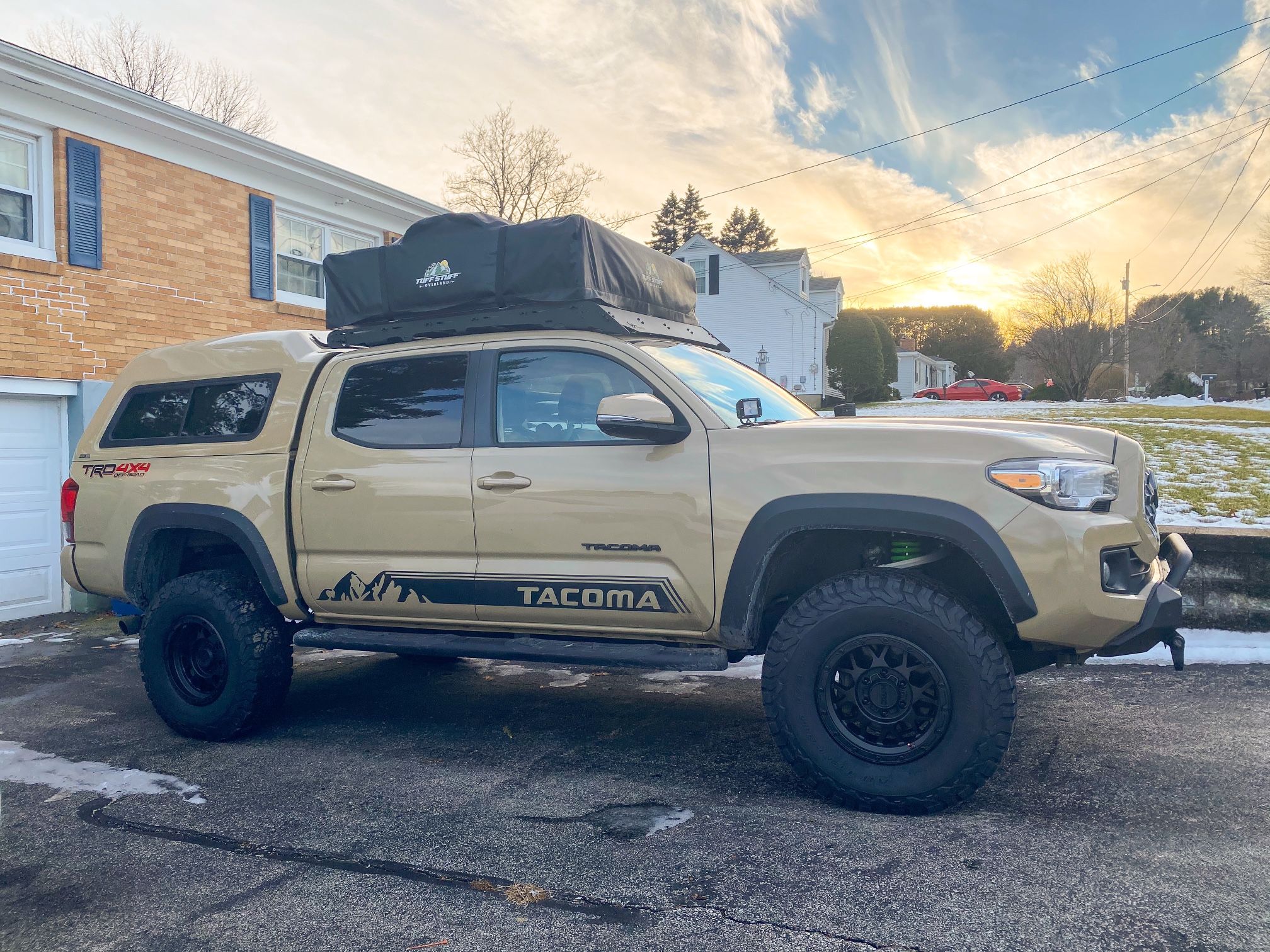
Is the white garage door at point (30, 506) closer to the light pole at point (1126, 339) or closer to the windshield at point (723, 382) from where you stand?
the windshield at point (723, 382)

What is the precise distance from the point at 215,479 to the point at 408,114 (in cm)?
1013

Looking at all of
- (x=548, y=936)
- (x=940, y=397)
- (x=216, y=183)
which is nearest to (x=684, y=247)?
(x=940, y=397)

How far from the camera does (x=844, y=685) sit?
367 centimetres

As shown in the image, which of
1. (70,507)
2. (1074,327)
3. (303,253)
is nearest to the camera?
(70,507)

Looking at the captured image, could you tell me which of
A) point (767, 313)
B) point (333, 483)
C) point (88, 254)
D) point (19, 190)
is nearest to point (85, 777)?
point (333, 483)

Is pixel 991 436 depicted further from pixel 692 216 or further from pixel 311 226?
pixel 692 216

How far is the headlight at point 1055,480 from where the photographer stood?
3.46m

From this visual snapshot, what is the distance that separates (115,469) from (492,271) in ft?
8.34

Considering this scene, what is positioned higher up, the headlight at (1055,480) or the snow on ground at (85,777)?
the headlight at (1055,480)

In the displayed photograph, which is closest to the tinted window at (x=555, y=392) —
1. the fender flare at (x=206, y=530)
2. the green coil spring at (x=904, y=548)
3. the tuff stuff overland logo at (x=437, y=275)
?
the tuff stuff overland logo at (x=437, y=275)

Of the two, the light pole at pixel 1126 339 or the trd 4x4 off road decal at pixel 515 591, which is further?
the light pole at pixel 1126 339

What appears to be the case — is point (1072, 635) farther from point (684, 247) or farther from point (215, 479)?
point (684, 247)

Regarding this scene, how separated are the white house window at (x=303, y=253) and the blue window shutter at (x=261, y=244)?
379 millimetres

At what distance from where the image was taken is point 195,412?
5.29 metres
